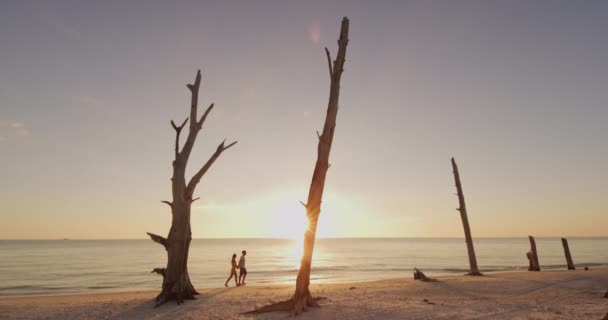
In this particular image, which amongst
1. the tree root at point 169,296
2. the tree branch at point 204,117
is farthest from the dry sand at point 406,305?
the tree branch at point 204,117

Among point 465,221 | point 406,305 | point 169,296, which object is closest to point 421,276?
point 465,221

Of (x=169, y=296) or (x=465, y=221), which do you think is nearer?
(x=169, y=296)

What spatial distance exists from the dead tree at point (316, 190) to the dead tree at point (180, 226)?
Result: 4.49m

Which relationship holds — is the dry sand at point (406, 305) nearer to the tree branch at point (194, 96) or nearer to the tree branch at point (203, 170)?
the tree branch at point (203, 170)

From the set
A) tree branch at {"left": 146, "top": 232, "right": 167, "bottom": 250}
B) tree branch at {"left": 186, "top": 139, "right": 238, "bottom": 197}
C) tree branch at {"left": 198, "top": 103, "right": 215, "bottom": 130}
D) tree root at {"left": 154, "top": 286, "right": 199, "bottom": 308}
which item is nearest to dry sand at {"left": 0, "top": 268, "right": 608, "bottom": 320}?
tree root at {"left": 154, "top": 286, "right": 199, "bottom": 308}

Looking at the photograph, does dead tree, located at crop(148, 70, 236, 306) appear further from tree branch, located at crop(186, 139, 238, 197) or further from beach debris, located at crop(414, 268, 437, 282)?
beach debris, located at crop(414, 268, 437, 282)

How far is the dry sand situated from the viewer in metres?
11.6

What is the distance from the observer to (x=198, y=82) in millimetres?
17562

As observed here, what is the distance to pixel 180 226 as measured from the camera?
16.0 metres

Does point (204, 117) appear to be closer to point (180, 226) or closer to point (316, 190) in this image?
point (180, 226)

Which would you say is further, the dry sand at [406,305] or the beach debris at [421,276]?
the beach debris at [421,276]

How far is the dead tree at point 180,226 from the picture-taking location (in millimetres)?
15484

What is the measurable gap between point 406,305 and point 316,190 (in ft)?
17.0

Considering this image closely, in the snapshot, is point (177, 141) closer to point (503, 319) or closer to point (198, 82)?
point (198, 82)
